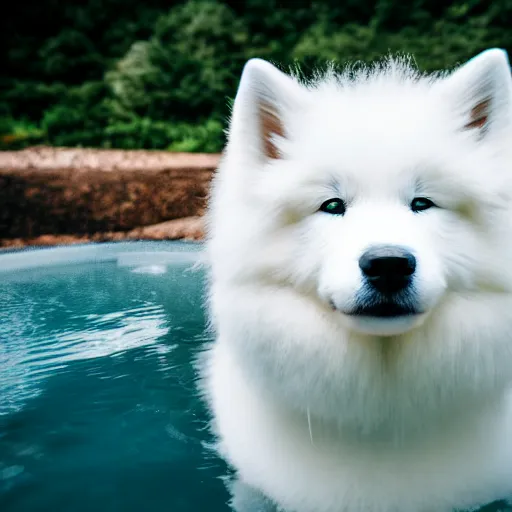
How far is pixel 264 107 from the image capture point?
1812 mm

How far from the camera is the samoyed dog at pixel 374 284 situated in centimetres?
158

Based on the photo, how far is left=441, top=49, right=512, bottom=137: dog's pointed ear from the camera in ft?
5.50

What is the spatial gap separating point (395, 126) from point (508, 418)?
109 centimetres

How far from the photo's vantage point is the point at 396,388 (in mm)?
1668

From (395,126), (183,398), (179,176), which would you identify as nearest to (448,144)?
(395,126)

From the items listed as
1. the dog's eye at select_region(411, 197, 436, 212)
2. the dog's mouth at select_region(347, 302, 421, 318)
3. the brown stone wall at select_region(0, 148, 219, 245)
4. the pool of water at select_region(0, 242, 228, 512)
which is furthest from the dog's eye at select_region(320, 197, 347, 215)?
the brown stone wall at select_region(0, 148, 219, 245)

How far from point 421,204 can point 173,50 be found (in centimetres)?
1068

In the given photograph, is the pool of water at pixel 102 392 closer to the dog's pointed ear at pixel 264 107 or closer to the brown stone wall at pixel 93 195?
the dog's pointed ear at pixel 264 107

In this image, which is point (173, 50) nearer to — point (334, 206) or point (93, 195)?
point (93, 195)

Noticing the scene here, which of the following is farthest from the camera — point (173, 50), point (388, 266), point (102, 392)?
point (173, 50)

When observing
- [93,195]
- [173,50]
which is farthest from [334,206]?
[173,50]

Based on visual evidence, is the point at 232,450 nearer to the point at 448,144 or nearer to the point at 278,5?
the point at 448,144

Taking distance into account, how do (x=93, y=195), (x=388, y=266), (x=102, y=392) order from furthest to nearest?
(x=93, y=195), (x=102, y=392), (x=388, y=266)

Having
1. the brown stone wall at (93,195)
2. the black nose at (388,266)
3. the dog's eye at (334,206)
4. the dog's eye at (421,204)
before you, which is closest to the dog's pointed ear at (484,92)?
the dog's eye at (421,204)
